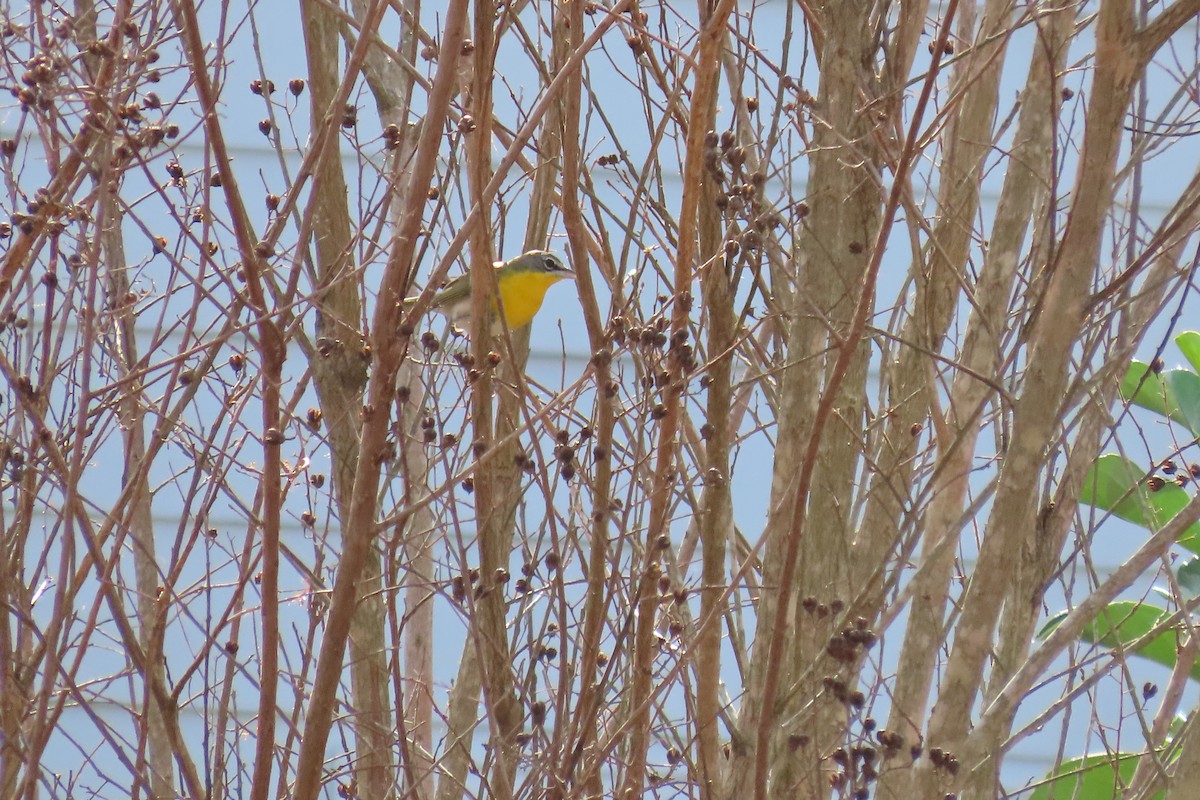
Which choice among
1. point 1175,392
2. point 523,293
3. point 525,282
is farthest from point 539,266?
point 1175,392

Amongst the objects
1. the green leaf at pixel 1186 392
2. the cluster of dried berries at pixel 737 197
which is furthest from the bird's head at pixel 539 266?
the green leaf at pixel 1186 392

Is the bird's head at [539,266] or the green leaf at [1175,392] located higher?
the bird's head at [539,266]

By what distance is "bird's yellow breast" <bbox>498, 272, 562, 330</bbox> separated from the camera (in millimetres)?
4254

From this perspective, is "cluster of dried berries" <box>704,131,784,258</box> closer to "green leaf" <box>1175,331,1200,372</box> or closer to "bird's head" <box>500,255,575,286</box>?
"bird's head" <box>500,255,575,286</box>

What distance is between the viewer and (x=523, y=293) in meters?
4.47

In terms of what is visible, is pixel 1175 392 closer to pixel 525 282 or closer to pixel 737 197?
pixel 525 282

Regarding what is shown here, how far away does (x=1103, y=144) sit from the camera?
6.72ft

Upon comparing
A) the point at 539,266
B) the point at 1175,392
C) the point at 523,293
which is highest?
the point at 523,293

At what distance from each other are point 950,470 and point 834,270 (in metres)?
0.47

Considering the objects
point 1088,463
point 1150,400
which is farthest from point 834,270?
point 1150,400

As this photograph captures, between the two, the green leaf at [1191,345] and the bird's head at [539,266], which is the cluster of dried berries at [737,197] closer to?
the bird's head at [539,266]

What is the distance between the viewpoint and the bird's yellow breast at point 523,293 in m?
4.25

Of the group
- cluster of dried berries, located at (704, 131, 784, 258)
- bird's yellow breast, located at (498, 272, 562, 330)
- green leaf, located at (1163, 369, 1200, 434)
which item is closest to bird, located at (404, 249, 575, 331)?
bird's yellow breast, located at (498, 272, 562, 330)

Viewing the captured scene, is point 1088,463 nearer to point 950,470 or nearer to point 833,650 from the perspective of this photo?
point 950,470
